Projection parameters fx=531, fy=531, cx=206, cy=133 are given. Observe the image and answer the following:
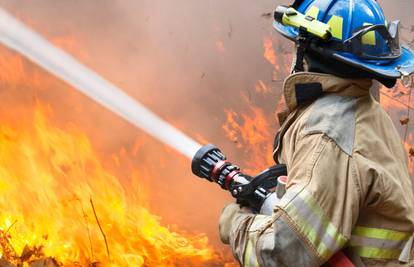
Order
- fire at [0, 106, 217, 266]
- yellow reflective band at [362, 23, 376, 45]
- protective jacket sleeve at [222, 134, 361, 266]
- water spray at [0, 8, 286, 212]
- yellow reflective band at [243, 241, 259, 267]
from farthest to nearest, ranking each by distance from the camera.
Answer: water spray at [0, 8, 286, 212], fire at [0, 106, 217, 266], yellow reflective band at [362, 23, 376, 45], yellow reflective band at [243, 241, 259, 267], protective jacket sleeve at [222, 134, 361, 266]

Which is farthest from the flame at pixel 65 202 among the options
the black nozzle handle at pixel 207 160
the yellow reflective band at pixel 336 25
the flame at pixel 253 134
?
the yellow reflective band at pixel 336 25

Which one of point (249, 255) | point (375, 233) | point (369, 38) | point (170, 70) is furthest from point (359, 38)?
point (170, 70)

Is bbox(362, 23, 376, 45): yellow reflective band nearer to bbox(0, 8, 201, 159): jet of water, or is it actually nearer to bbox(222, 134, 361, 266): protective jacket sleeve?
bbox(222, 134, 361, 266): protective jacket sleeve

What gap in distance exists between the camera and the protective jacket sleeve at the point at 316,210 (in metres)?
2.11

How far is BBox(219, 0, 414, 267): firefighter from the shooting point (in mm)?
2125

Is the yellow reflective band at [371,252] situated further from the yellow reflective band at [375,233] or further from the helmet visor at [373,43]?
the helmet visor at [373,43]

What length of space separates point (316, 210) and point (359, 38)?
81cm

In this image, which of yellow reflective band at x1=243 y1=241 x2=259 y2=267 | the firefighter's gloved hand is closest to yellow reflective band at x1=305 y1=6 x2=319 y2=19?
the firefighter's gloved hand

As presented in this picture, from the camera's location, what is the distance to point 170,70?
552 cm

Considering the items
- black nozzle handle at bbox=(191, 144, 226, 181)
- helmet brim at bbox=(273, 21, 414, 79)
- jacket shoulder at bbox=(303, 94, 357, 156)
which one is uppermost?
helmet brim at bbox=(273, 21, 414, 79)

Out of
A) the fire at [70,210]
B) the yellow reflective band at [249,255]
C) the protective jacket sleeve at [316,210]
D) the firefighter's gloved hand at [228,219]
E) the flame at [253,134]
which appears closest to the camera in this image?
the protective jacket sleeve at [316,210]

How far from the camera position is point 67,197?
503 centimetres

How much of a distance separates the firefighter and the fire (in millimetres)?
2512

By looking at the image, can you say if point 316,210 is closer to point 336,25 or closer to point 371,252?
point 371,252
